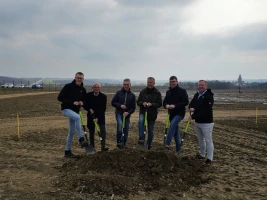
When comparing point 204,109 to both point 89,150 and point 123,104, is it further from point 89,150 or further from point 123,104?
point 89,150

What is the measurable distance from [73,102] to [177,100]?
2692mm

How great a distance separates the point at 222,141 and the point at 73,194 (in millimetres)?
7337

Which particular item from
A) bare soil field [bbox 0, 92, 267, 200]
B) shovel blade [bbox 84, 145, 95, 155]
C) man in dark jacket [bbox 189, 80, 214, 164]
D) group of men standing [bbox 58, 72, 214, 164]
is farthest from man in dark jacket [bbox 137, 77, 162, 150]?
shovel blade [bbox 84, 145, 95, 155]

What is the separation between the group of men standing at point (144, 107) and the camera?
278 inches

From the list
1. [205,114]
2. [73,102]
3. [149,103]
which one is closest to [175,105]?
[149,103]

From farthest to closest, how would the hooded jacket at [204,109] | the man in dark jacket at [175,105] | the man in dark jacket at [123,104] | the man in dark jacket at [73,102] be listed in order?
the man in dark jacket at [123,104] → the man in dark jacket at [175,105] → the man in dark jacket at [73,102] → the hooded jacket at [204,109]

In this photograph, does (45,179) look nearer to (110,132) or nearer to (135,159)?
(135,159)

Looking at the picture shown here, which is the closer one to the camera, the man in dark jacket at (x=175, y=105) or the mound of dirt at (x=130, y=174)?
the mound of dirt at (x=130, y=174)

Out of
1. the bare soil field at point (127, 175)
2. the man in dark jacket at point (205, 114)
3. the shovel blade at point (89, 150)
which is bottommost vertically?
the bare soil field at point (127, 175)

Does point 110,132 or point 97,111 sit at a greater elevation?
point 97,111

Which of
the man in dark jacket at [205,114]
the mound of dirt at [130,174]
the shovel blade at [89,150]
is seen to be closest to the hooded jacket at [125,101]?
the shovel blade at [89,150]

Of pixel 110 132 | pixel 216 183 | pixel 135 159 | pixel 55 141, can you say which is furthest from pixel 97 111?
pixel 110 132

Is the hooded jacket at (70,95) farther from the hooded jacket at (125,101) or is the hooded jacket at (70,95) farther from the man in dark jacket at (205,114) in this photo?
the man in dark jacket at (205,114)

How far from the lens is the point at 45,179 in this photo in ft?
18.9
